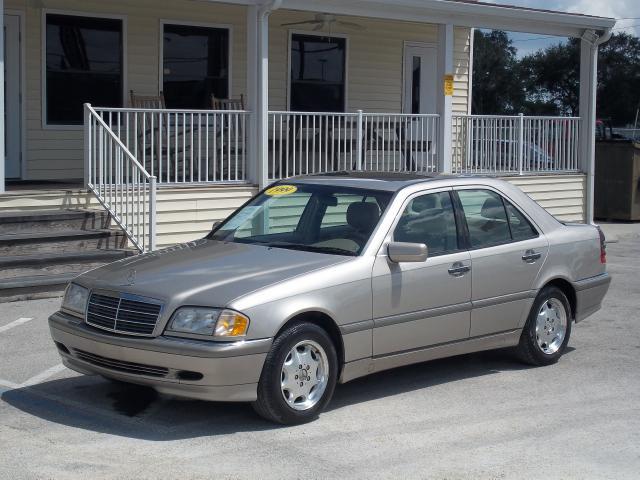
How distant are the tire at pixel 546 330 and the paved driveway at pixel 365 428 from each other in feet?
0.43

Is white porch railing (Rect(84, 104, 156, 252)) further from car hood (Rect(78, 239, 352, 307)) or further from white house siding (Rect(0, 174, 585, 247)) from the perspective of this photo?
car hood (Rect(78, 239, 352, 307))

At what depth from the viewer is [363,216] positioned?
7094mm

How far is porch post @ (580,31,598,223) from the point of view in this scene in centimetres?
1712

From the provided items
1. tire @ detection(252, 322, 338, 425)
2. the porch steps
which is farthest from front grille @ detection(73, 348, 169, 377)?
the porch steps

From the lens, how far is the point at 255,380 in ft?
19.8

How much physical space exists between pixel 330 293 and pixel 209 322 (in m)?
0.85

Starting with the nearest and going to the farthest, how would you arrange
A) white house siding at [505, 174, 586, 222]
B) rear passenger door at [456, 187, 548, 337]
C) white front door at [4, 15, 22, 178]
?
rear passenger door at [456, 187, 548, 337] → white front door at [4, 15, 22, 178] → white house siding at [505, 174, 586, 222]

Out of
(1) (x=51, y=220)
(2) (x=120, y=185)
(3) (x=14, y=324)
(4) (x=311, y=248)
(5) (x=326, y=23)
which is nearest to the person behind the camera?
(4) (x=311, y=248)

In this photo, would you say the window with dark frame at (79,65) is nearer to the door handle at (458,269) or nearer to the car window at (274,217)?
the car window at (274,217)

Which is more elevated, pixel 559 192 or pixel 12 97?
pixel 12 97

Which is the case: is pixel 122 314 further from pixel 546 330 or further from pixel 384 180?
pixel 546 330

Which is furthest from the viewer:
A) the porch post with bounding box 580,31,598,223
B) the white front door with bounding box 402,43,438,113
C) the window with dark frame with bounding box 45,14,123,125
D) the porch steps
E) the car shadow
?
the white front door with bounding box 402,43,438,113

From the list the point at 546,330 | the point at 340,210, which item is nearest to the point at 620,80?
the point at 546,330

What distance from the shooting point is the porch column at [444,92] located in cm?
1533
